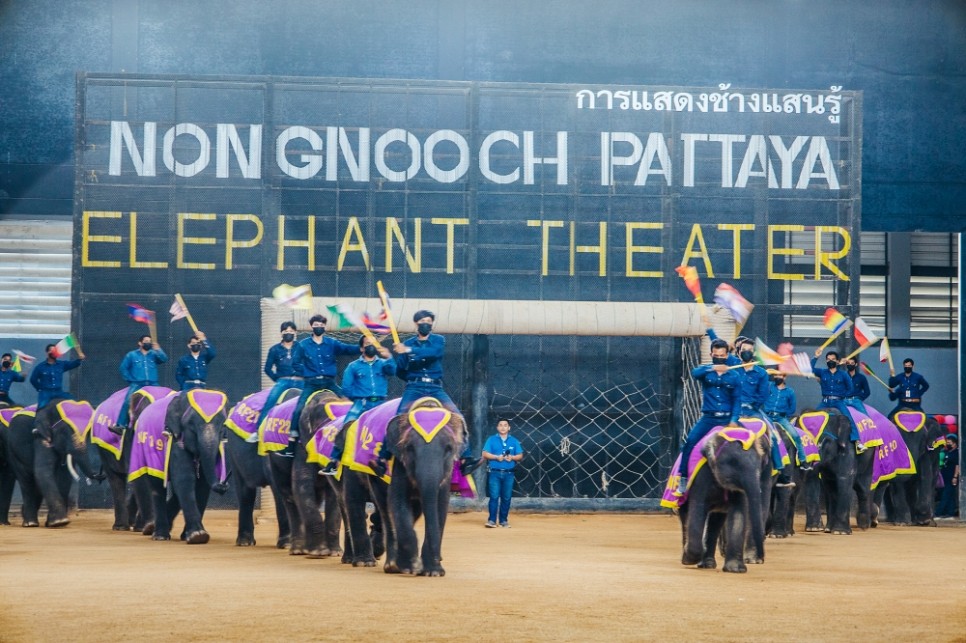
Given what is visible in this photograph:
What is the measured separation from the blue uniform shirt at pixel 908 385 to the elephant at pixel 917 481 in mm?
268

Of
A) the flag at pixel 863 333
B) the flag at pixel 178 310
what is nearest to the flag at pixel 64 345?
the flag at pixel 178 310

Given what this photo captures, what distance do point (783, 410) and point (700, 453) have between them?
610cm

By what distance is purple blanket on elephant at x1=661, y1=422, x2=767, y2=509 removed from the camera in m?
15.4

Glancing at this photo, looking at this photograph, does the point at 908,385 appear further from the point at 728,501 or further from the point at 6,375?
the point at 6,375

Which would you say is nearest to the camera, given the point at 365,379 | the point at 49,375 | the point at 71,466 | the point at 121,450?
the point at 365,379

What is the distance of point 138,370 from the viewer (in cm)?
2075

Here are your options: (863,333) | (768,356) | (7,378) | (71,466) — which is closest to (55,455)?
(71,466)

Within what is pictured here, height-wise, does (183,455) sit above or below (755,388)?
below

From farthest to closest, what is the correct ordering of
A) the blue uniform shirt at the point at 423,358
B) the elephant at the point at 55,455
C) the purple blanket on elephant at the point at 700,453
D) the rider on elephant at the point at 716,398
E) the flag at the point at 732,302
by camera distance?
1. the elephant at the point at 55,455
2. the flag at the point at 732,302
3. the rider on elephant at the point at 716,398
4. the purple blanket on elephant at the point at 700,453
5. the blue uniform shirt at the point at 423,358

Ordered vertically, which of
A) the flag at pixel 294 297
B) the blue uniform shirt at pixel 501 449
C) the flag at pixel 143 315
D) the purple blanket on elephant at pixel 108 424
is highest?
the flag at pixel 294 297

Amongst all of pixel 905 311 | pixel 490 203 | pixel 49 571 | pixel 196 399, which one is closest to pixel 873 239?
pixel 905 311

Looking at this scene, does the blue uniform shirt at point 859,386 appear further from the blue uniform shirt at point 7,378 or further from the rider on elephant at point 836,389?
the blue uniform shirt at point 7,378

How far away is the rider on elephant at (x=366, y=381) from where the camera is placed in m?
15.5

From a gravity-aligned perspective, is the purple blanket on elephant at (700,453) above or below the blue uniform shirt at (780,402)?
below
